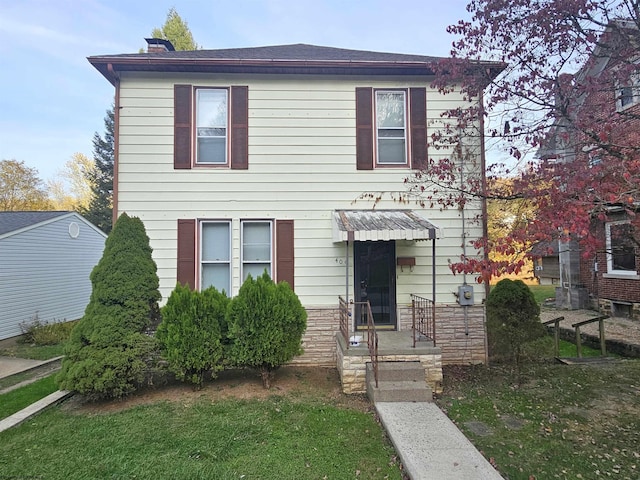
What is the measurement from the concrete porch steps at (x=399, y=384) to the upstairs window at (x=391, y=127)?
12.9 ft

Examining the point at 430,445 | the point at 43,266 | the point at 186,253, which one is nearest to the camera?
the point at 430,445

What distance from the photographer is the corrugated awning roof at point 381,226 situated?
221 inches

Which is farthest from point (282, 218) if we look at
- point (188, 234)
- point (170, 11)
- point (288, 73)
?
point (170, 11)

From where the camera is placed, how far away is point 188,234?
6828 millimetres

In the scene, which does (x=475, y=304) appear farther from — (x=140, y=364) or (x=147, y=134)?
(x=147, y=134)

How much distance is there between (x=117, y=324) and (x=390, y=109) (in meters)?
6.26

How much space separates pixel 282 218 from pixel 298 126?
74.1 inches

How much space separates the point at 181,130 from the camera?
6922 millimetres

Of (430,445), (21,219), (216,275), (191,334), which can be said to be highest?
(21,219)

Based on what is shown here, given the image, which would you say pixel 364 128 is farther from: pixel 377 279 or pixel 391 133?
pixel 377 279

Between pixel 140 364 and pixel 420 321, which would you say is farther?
pixel 420 321

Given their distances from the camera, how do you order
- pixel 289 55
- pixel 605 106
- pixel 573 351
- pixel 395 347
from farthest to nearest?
pixel 573 351
pixel 289 55
pixel 395 347
pixel 605 106

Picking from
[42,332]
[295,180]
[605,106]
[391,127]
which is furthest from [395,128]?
[42,332]

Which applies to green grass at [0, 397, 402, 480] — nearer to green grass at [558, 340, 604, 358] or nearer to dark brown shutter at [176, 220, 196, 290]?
dark brown shutter at [176, 220, 196, 290]
